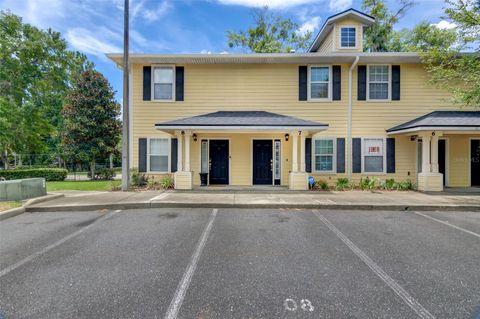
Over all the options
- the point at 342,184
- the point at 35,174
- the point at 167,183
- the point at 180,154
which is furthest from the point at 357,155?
the point at 35,174

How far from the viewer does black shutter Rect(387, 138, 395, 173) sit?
10.0 m

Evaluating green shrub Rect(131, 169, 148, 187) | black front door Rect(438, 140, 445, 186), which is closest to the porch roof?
green shrub Rect(131, 169, 148, 187)

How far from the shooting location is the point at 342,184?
381 inches

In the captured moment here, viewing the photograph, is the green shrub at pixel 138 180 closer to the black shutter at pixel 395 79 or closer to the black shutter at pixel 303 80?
the black shutter at pixel 303 80

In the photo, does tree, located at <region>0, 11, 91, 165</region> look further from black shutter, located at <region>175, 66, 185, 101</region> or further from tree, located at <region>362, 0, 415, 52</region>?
tree, located at <region>362, 0, 415, 52</region>

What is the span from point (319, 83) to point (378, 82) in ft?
8.73

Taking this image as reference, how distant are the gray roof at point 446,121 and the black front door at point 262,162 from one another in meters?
5.44

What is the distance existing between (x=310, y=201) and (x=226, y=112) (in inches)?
220

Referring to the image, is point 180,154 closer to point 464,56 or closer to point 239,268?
point 239,268

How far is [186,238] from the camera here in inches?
170

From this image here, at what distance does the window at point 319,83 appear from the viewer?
33.4 feet

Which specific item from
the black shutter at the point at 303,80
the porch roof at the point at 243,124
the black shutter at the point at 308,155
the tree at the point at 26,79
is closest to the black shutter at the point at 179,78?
the porch roof at the point at 243,124

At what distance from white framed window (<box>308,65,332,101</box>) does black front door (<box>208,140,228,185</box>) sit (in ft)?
15.2

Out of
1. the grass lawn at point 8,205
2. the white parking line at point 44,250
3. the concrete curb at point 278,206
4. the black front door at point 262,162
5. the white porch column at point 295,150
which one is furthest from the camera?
the black front door at point 262,162
